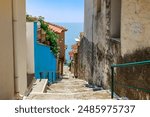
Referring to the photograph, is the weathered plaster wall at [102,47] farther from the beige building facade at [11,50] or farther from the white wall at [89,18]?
the beige building facade at [11,50]

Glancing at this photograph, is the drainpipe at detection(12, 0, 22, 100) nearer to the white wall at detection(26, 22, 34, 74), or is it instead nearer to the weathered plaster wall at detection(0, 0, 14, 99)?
the weathered plaster wall at detection(0, 0, 14, 99)

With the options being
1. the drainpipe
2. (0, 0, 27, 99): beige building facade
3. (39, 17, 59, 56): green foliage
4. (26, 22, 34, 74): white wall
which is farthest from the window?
(39, 17, 59, 56): green foliage

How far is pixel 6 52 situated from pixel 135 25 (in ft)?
10.7

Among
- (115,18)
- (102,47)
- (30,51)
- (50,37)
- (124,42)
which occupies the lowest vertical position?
(30,51)

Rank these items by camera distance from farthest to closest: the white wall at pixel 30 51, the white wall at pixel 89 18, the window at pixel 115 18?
1. the white wall at pixel 89 18
2. the white wall at pixel 30 51
3. the window at pixel 115 18

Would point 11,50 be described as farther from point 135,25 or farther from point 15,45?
point 135,25

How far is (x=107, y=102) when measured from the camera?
422 centimetres

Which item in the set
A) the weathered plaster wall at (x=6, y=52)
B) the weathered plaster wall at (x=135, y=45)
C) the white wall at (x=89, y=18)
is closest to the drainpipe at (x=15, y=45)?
the weathered plaster wall at (x=6, y=52)

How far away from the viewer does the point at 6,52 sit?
7.04 metres

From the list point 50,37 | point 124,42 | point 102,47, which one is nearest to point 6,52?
point 124,42

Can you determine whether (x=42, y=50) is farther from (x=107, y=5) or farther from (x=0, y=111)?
(x=0, y=111)

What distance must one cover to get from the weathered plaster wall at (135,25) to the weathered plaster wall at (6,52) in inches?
114

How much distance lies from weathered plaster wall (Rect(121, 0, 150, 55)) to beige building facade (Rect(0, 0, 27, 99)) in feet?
8.90

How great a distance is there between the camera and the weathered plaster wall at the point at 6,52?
22.3 feet
